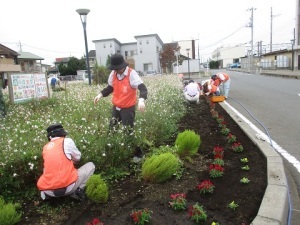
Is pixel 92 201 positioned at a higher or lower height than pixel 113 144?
lower

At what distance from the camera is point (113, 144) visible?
3.82 m

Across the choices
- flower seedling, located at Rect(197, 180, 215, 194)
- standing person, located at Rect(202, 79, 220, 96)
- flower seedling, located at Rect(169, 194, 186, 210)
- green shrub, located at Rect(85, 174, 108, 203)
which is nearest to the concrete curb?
flower seedling, located at Rect(197, 180, 215, 194)

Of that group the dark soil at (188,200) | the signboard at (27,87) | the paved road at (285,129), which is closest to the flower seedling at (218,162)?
the dark soil at (188,200)

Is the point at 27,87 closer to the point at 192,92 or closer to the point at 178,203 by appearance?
the point at 192,92

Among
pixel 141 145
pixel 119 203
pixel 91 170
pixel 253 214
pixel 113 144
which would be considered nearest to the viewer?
pixel 253 214

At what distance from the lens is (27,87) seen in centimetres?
942

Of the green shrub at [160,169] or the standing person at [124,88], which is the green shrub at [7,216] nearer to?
the green shrub at [160,169]

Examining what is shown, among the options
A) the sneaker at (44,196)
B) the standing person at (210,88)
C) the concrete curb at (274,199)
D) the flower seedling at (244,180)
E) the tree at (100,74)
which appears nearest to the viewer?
the concrete curb at (274,199)

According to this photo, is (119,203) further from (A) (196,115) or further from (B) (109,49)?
(B) (109,49)

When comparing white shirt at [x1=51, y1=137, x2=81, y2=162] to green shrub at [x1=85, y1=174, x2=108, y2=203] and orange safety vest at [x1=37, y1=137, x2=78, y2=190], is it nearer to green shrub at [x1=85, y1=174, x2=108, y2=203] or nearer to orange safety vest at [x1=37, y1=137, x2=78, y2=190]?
orange safety vest at [x1=37, y1=137, x2=78, y2=190]

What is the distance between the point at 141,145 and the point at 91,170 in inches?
54.6

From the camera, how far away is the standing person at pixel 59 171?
2.86 m

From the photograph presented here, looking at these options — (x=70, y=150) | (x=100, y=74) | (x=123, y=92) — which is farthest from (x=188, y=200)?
(x=100, y=74)

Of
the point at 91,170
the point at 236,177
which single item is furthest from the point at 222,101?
the point at 91,170
